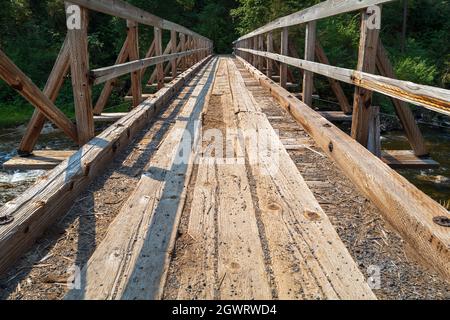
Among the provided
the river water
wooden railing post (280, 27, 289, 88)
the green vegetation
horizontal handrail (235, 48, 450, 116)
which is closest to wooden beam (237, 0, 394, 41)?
horizontal handrail (235, 48, 450, 116)

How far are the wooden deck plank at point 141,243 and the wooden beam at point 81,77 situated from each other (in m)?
0.70

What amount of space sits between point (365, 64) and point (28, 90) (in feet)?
7.51

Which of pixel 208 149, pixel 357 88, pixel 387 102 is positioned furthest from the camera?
pixel 387 102

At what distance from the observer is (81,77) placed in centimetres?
297

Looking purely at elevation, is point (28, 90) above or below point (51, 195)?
above

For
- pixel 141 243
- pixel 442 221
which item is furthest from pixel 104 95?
pixel 442 221

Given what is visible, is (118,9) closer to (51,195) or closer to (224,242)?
(51,195)

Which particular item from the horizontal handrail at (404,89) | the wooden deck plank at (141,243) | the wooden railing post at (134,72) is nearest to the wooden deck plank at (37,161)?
the wooden deck plank at (141,243)

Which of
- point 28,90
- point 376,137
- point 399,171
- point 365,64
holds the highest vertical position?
point 365,64

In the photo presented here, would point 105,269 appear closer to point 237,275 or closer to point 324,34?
point 237,275

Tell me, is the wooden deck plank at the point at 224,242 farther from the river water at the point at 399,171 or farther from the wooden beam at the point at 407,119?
the river water at the point at 399,171

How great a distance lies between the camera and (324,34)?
19.1 metres

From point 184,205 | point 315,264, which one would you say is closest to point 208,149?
point 184,205
